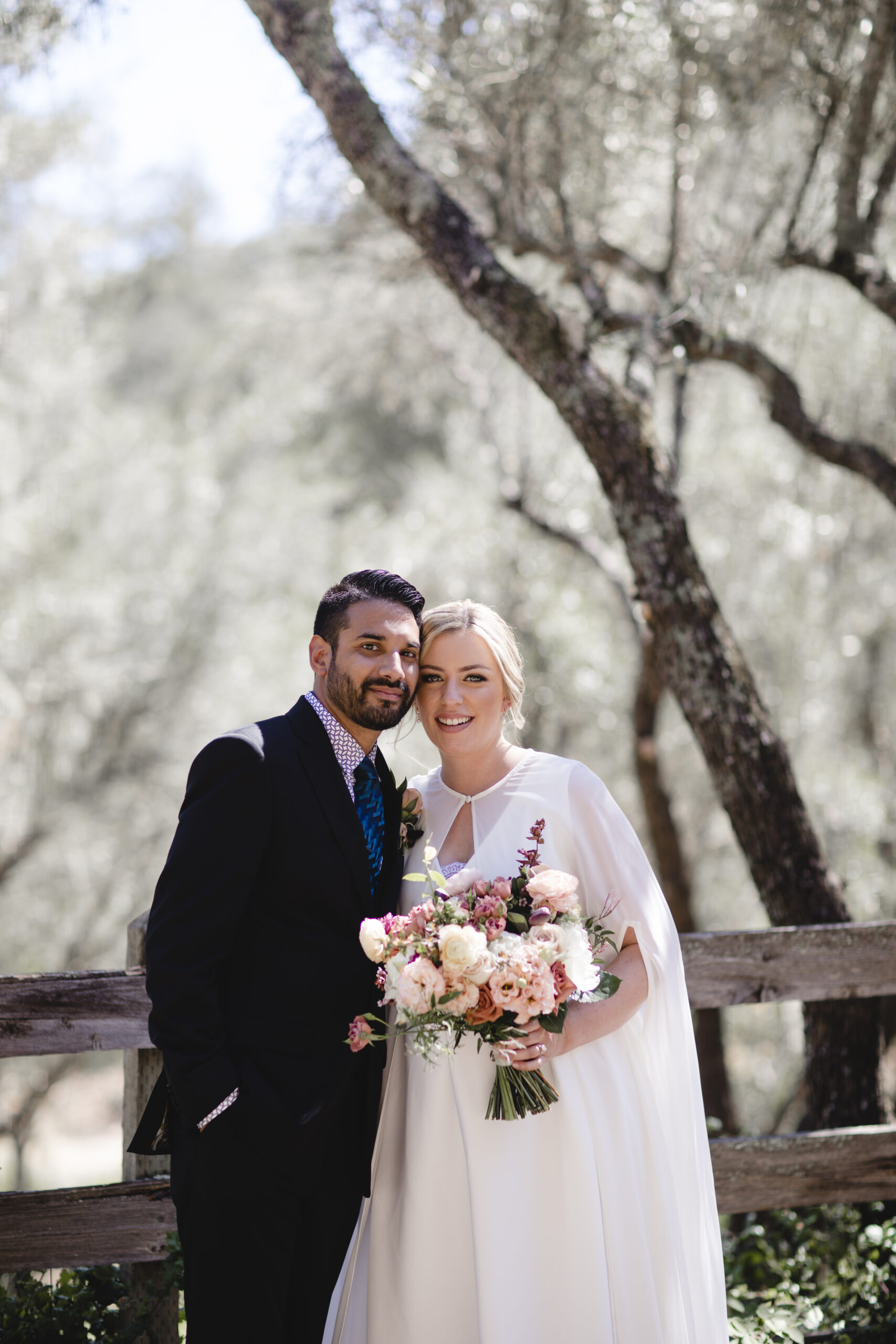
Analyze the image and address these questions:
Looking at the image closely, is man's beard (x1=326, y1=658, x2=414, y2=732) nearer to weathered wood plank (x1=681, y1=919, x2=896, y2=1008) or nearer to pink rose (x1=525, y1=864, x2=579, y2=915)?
pink rose (x1=525, y1=864, x2=579, y2=915)

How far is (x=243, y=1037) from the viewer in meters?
2.38

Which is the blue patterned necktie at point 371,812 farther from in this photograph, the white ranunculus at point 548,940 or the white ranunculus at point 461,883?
the white ranunculus at point 548,940

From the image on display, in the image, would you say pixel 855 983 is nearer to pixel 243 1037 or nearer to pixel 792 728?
pixel 243 1037

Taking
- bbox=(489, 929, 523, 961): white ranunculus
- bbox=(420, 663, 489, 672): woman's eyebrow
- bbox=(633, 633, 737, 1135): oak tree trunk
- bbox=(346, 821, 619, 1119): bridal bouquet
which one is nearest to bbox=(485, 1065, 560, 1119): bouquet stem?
bbox=(346, 821, 619, 1119): bridal bouquet

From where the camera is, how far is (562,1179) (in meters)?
2.50

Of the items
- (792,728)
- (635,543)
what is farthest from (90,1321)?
(792,728)

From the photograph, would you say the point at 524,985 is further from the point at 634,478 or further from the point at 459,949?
the point at 634,478

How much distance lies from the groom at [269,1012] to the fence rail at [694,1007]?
1.69 feet

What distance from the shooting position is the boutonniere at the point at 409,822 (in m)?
2.81

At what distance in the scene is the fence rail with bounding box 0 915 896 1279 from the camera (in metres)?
2.94

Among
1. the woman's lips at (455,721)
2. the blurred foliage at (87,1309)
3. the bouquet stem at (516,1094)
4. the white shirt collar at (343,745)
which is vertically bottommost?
the blurred foliage at (87,1309)

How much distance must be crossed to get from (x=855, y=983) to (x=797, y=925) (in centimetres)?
54

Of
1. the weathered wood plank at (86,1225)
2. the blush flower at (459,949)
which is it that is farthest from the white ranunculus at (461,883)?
the weathered wood plank at (86,1225)

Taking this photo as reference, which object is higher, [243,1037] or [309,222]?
[309,222]
